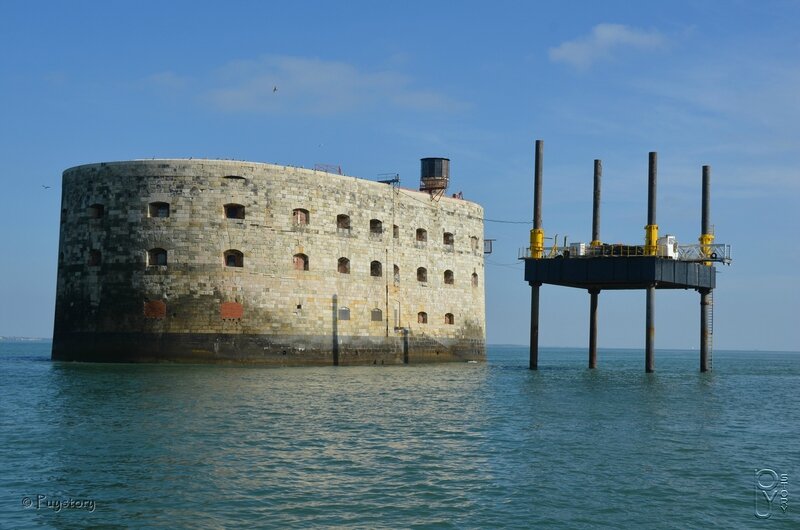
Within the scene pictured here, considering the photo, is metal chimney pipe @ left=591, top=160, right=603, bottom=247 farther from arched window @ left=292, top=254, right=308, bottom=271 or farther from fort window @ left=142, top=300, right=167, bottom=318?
fort window @ left=142, top=300, right=167, bottom=318

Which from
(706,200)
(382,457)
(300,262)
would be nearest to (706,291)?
(706,200)

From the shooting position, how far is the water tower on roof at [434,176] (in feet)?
172

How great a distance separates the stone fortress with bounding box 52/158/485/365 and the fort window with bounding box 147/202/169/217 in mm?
61

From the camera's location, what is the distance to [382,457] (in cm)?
1845

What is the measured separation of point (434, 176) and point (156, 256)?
17.2m

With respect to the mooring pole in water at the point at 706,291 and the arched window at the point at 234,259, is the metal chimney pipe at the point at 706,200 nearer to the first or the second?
the mooring pole in water at the point at 706,291

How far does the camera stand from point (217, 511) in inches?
547

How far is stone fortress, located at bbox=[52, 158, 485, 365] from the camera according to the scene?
136ft

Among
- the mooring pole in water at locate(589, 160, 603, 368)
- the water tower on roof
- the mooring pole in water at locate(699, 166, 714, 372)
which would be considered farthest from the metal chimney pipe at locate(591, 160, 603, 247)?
the water tower on roof

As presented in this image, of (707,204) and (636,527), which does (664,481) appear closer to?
(636,527)

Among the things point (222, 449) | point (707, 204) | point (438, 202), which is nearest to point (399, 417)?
point (222, 449)

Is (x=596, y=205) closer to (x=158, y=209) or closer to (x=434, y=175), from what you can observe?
(x=434, y=175)

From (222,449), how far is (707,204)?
101 ft

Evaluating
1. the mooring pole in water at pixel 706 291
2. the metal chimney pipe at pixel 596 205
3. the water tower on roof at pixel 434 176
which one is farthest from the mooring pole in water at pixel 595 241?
the water tower on roof at pixel 434 176
